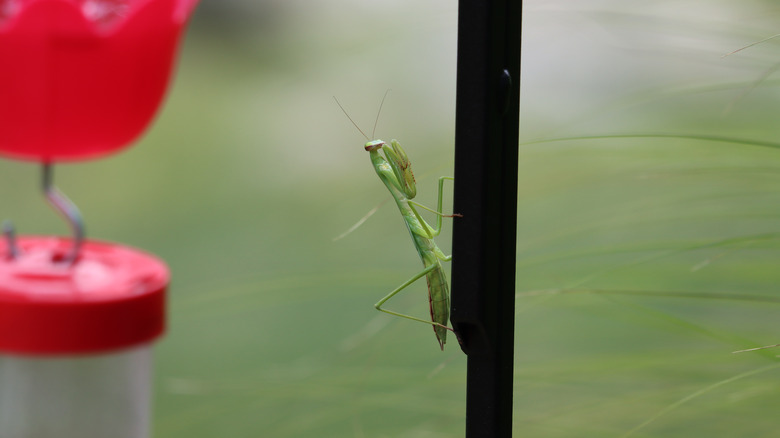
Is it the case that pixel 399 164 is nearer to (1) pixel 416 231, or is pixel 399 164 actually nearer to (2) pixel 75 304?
(1) pixel 416 231

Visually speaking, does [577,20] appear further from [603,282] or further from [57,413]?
[57,413]

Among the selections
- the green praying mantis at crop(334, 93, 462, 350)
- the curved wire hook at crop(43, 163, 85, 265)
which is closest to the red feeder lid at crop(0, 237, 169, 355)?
the curved wire hook at crop(43, 163, 85, 265)

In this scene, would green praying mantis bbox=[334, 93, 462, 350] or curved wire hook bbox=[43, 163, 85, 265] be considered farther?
green praying mantis bbox=[334, 93, 462, 350]

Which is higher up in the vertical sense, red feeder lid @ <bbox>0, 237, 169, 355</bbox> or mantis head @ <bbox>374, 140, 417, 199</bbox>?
mantis head @ <bbox>374, 140, 417, 199</bbox>

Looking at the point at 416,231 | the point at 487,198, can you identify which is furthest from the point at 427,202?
the point at 487,198

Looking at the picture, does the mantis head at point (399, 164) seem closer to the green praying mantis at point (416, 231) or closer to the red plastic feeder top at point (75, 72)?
the green praying mantis at point (416, 231)

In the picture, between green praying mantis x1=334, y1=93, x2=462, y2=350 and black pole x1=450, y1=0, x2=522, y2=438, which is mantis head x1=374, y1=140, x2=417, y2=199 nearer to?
green praying mantis x1=334, y1=93, x2=462, y2=350

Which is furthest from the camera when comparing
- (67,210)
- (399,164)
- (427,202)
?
(427,202)
